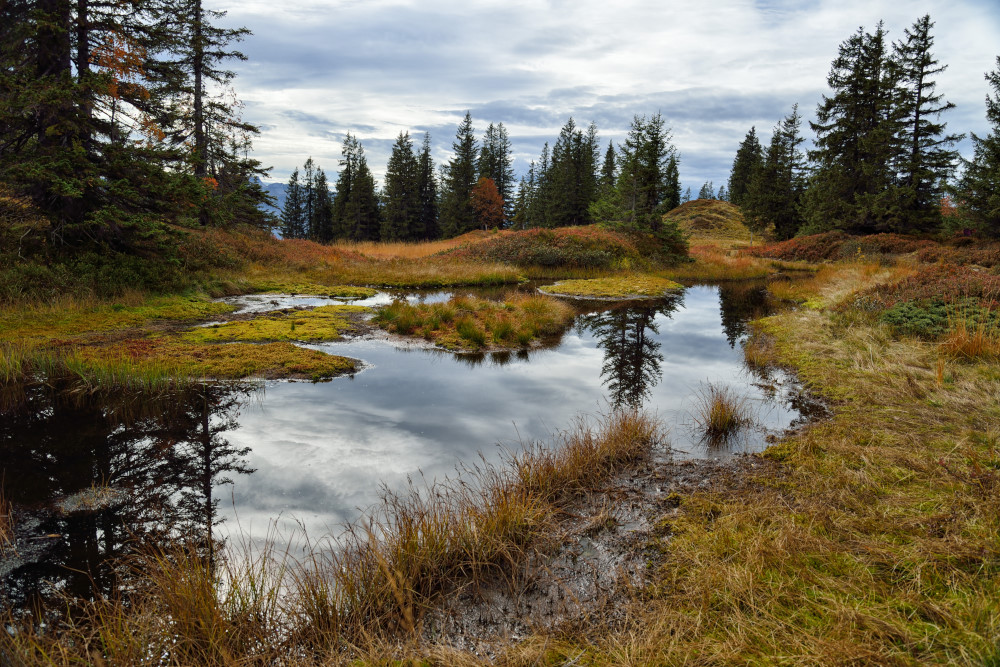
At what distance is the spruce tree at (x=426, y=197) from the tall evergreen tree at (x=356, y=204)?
5451 millimetres

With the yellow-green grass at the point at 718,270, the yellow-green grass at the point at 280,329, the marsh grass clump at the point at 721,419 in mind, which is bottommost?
the marsh grass clump at the point at 721,419

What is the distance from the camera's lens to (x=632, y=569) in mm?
3885

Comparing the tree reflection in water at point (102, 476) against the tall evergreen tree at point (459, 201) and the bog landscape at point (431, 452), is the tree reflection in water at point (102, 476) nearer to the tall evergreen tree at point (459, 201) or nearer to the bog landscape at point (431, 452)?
the bog landscape at point (431, 452)

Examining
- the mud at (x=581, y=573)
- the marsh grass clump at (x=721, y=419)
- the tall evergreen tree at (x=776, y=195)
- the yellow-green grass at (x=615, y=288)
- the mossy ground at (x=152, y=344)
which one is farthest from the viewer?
the tall evergreen tree at (x=776, y=195)

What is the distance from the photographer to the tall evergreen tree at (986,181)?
80.3 feet

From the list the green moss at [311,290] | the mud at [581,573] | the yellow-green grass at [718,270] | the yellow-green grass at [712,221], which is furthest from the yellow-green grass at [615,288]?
the yellow-green grass at [712,221]

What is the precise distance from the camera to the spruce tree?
62.2 metres

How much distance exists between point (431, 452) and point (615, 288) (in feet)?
63.5

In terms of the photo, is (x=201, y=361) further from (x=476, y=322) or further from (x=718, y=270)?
(x=718, y=270)

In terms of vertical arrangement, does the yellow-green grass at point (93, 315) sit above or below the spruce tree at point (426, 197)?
below

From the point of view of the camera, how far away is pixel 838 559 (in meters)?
3.54

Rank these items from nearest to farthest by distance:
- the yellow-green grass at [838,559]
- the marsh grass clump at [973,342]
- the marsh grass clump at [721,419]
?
the yellow-green grass at [838,559] → the marsh grass clump at [721,419] → the marsh grass clump at [973,342]

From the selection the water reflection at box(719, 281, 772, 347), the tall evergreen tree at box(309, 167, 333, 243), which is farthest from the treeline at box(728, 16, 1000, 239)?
the tall evergreen tree at box(309, 167, 333, 243)

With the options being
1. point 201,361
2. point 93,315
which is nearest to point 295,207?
point 93,315
